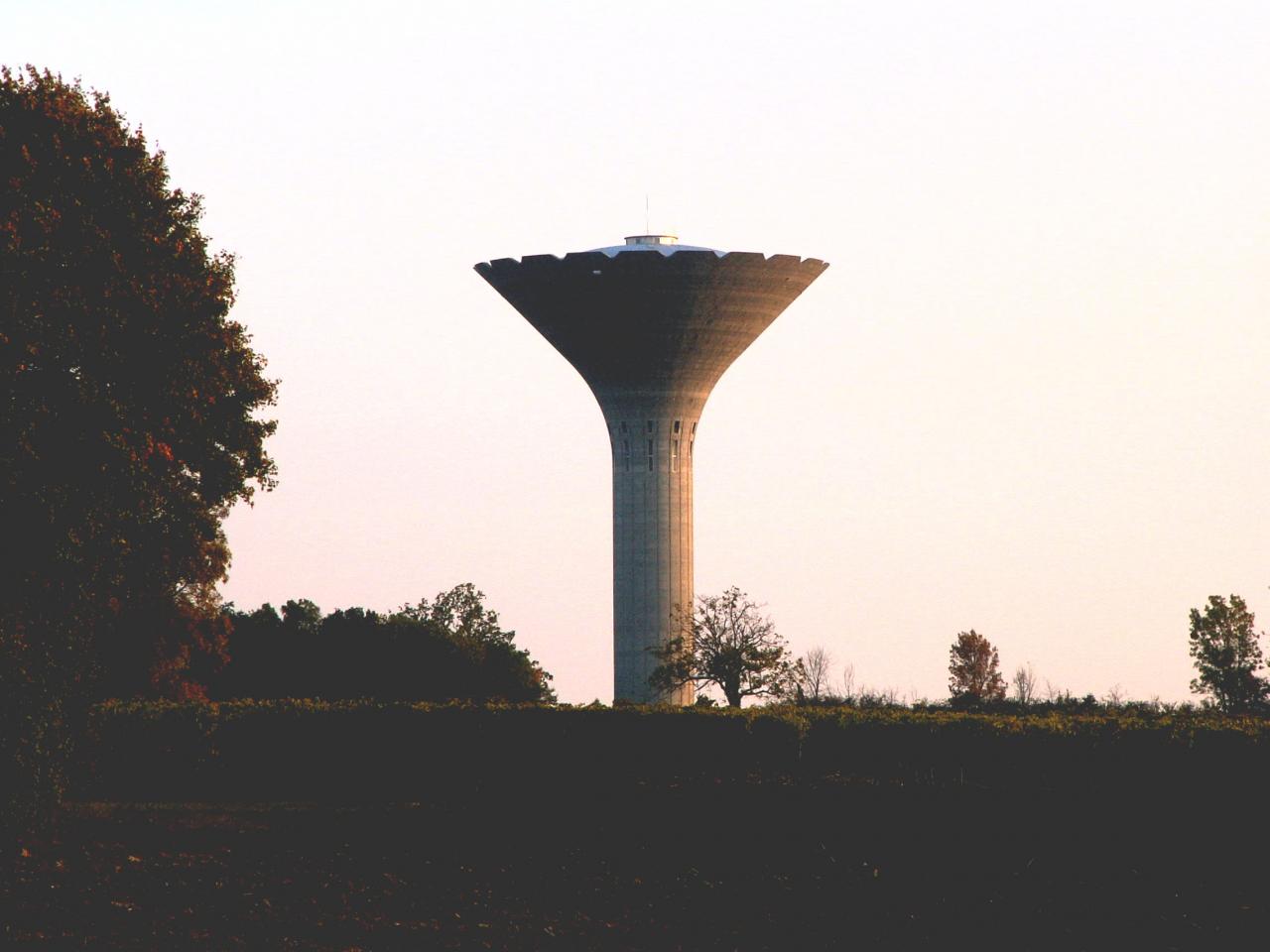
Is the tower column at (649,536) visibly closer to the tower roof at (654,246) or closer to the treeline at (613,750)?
the tower roof at (654,246)

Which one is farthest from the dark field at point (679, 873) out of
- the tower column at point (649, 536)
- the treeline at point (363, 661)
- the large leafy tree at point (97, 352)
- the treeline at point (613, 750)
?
the tower column at point (649, 536)

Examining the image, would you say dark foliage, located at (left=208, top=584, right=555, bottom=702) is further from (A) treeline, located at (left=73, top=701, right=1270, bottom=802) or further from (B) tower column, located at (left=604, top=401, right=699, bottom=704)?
(A) treeline, located at (left=73, top=701, right=1270, bottom=802)

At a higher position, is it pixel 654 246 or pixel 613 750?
pixel 654 246

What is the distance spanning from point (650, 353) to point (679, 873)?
50.5 m

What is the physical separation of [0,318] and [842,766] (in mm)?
19231

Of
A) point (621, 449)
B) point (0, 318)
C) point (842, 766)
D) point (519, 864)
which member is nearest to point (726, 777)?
point (842, 766)

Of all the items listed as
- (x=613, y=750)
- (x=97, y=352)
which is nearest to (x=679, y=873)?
(x=613, y=750)

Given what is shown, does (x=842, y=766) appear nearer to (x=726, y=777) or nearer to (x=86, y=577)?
(x=726, y=777)

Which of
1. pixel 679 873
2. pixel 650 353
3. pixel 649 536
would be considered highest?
pixel 650 353

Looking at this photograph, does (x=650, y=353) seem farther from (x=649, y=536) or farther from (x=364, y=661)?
(x=364, y=661)

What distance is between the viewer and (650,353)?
268ft

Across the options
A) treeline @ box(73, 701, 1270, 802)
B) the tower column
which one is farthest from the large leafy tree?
the tower column

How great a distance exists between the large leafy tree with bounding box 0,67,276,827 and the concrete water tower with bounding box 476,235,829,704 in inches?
1531

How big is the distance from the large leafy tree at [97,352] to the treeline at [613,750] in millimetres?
4847
